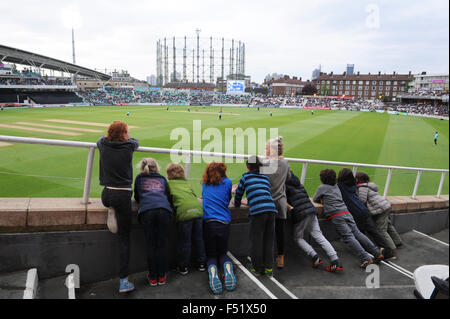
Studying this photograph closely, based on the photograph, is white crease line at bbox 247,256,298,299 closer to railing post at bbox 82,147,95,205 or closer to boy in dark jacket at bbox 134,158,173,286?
boy in dark jacket at bbox 134,158,173,286

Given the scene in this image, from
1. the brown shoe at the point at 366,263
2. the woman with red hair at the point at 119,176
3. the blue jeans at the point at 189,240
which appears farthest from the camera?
the brown shoe at the point at 366,263

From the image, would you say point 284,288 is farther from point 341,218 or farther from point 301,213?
point 341,218

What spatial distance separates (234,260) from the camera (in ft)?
13.3

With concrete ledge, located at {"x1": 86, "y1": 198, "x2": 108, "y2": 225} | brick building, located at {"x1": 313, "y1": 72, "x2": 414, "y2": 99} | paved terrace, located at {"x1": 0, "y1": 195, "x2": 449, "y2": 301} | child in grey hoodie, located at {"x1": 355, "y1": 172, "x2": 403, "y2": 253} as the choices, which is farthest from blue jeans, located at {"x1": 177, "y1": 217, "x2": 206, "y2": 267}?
brick building, located at {"x1": 313, "y1": 72, "x2": 414, "y2": 99}

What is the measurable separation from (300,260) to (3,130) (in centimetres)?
2197

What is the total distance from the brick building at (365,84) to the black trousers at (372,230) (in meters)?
130

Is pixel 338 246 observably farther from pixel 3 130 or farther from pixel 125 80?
pixel 125 80

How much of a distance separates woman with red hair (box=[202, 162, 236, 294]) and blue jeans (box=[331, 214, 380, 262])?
5.83 feet

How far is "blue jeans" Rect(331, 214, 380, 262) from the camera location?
4234 mm

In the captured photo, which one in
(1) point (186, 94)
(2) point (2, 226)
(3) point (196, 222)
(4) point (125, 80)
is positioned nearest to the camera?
(2) point (2, 226)

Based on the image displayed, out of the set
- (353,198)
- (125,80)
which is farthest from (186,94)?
(353,198)

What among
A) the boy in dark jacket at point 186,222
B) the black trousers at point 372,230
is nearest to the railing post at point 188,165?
the boy in dark jacket at point 186,222

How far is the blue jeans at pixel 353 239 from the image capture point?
4.23 meters

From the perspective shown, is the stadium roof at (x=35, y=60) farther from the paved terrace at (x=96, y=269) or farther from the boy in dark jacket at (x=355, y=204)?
the boy in dark jacket at (x=355, y=204)
